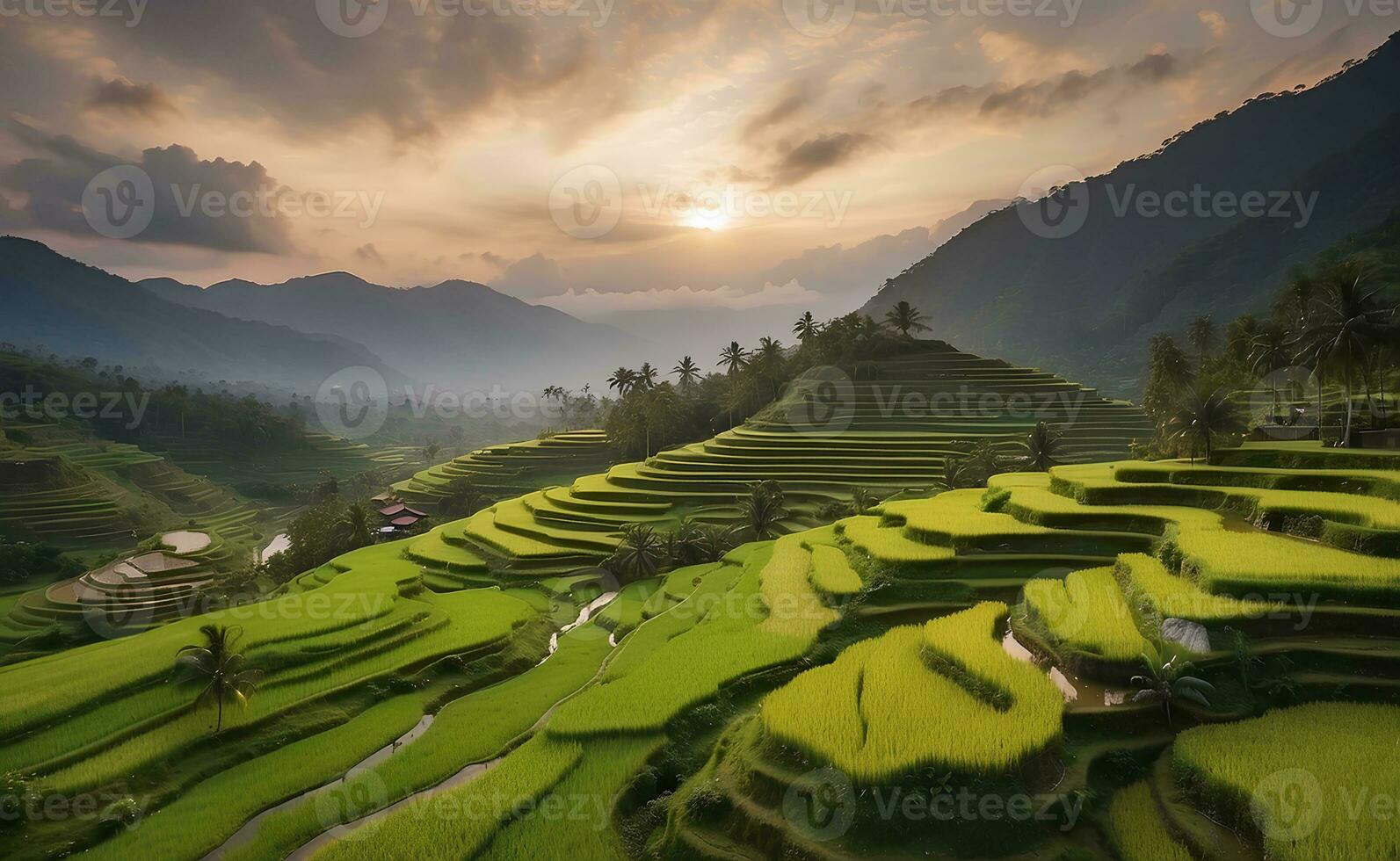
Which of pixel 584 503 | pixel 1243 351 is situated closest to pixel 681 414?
pixel 584 503

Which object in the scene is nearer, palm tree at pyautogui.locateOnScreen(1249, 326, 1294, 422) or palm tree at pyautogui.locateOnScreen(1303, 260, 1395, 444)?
palm tree at pyautogui.locateOnScreen(1303, 260, 1395, 444)

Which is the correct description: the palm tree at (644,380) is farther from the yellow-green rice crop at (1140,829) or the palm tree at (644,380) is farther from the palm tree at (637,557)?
the yellow-green rice crop at (1140,829)

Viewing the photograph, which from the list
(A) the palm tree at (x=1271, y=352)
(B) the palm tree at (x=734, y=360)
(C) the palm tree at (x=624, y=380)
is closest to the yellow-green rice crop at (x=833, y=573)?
(A) the palm tree at (x=1271, y=352)

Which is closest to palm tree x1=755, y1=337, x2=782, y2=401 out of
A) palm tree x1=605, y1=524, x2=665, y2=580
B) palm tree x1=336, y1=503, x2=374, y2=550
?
palm tree x1=336, y1=503, x2=374, y2=550

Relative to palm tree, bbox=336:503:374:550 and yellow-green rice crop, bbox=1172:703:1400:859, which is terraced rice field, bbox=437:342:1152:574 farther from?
yellow-green rice crop, bbox=1172:703:1400:859

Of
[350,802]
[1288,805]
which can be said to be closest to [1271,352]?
[1288,805]
